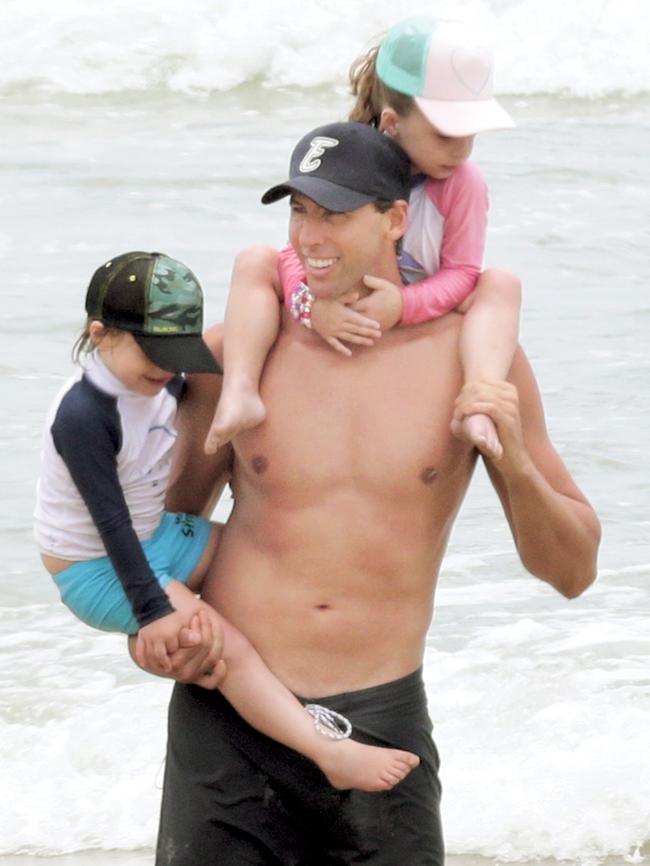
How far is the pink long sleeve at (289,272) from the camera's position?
11.3 ft

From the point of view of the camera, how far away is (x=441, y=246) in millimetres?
3453

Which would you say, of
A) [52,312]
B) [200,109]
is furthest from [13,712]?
[200,109]

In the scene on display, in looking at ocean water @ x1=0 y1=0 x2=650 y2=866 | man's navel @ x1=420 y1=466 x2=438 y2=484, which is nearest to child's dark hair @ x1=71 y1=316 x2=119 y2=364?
man's navel @ x1=420 y1=466 x2=438 y2=484

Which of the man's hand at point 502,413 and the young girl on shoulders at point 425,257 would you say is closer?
the man's hand at point 502,413

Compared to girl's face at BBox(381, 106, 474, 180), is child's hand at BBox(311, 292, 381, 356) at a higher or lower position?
lower

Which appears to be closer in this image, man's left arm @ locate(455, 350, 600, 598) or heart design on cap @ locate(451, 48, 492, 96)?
man's left arm @ locate(455, 350, 600, 598)

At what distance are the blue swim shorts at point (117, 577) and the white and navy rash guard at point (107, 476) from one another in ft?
A: 0.08

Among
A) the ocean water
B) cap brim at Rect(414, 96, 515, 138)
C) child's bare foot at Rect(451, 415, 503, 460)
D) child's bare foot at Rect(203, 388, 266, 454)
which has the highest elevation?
cap brim at Rect(414, 96, 515, 138)

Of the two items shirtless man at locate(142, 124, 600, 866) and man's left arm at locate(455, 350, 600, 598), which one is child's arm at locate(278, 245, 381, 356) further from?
man's left arm at locate(455, 350, 600, 598)

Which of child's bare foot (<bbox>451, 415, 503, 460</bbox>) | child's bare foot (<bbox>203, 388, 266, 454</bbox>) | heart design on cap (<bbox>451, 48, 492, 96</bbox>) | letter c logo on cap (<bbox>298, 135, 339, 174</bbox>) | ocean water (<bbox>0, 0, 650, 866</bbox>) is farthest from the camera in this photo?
ocean water (<bbox>0, 0, 650, 866</bbox>)

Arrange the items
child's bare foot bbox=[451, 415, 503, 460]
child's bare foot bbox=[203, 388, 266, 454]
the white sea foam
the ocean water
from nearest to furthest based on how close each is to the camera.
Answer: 1. child's bare foot bbox=[451, 415, 503, 460]
2. child's bare foot bbox=[203, 388, 266, 454]
3. the ocean water
4. the white sea foam

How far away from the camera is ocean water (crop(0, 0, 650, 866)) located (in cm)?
570

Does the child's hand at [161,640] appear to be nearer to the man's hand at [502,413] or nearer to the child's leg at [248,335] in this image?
the child's leg at [248,335]

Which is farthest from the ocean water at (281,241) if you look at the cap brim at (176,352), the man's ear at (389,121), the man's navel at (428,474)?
the man's ear at (389,121)
